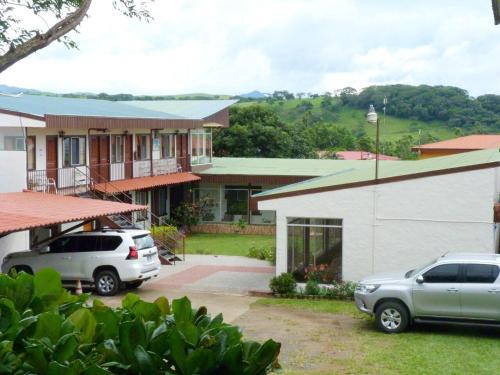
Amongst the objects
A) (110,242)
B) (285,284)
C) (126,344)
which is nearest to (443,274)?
(285,284)

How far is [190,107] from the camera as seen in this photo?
48.3 meters

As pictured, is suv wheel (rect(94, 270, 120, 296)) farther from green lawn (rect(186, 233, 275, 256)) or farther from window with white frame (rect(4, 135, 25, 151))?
green lawn (rect(186, 233, 275, 256))

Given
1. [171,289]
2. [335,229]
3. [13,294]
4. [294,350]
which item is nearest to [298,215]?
[335,229]

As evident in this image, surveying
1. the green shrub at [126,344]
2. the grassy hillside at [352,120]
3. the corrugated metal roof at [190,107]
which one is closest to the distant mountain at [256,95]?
the grassy hillside at [352,120]

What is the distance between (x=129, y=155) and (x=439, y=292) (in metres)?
22.3

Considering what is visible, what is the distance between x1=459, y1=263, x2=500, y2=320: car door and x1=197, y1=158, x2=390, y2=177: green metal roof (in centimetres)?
2212

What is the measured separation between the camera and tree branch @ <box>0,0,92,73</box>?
8758 mm

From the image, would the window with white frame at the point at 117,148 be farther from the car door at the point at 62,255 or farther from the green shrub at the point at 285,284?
the green shrub at the point at 285,284

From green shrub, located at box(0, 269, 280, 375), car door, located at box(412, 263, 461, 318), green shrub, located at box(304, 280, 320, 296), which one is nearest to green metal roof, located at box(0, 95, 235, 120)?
green shrub, located at box(304, 280, 320, 296)

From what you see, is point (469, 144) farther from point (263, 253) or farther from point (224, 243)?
point (263, 253)

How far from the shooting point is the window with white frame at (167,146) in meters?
39.3

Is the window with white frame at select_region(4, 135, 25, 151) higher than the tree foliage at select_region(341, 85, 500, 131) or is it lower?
lower

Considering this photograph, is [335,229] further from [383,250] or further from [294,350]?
[294,350]

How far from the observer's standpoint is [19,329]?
12.4ft
